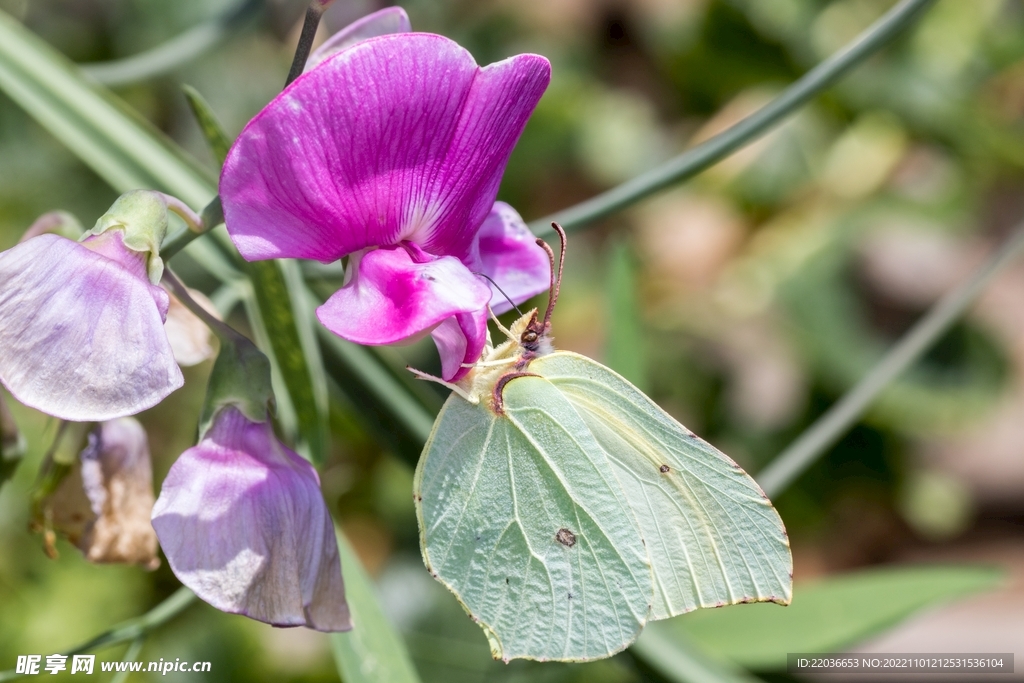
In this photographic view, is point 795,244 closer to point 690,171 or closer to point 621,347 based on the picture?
point 621,347

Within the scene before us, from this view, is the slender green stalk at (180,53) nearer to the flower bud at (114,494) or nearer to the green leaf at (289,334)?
the green leaf at (289,334)

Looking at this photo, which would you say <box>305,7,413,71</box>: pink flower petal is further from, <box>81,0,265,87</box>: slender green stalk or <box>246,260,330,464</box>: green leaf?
<box>81,0,265,87</box>: slender green stalk

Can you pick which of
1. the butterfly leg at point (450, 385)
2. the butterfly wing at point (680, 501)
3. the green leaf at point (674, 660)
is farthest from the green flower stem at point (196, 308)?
the green leaf at point (674, 660)

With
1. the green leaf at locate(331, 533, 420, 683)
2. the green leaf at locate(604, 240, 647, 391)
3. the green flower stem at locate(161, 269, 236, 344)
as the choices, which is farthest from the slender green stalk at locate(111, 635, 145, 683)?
the green leaf at locate(604, 240, 647, 391)

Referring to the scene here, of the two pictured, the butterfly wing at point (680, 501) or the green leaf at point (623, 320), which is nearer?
the butterfly wing at point (680, 501)

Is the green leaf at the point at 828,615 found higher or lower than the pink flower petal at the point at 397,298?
lower

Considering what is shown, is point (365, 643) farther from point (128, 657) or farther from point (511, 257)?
point (511, 257)

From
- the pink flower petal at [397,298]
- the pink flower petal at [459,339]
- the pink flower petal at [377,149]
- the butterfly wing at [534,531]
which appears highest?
the pink flower petal at [377,149]
